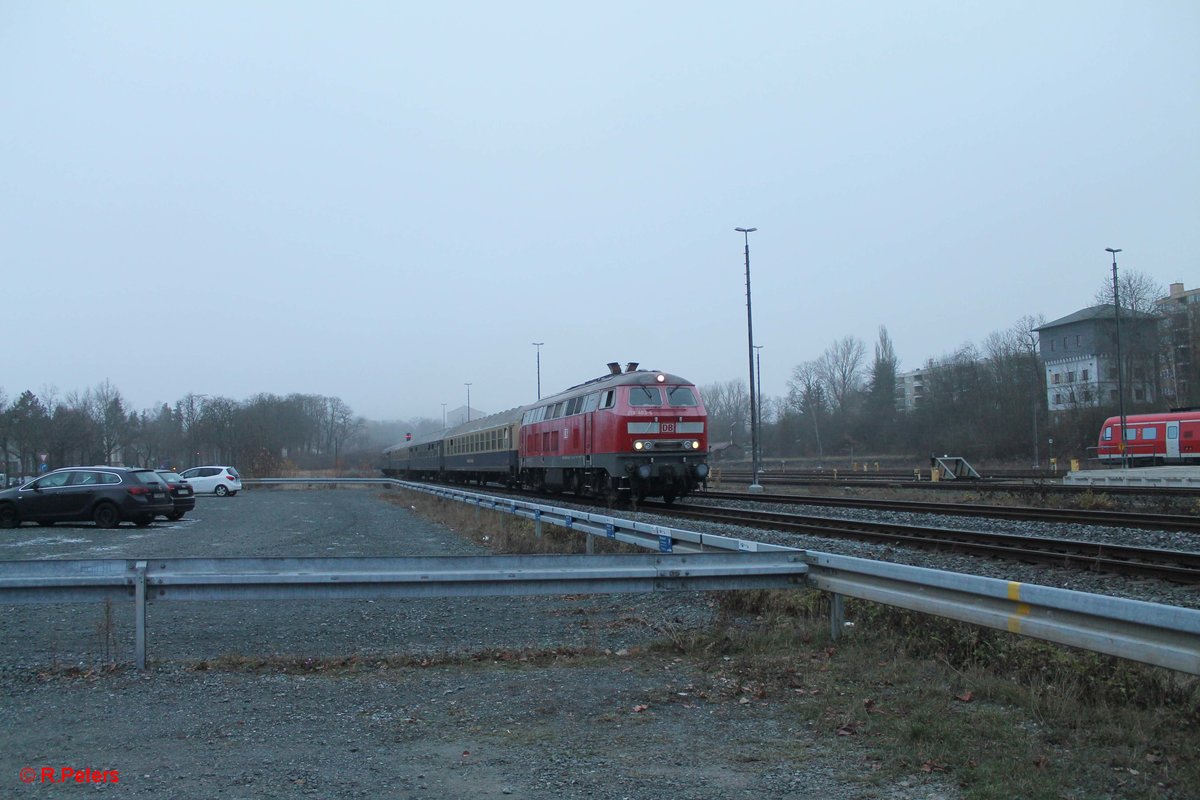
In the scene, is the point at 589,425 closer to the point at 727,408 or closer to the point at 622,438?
the point at 622,438

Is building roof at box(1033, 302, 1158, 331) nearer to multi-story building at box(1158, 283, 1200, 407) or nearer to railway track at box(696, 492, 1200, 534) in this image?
multi-story building at box(1158, 283, 1200, 407)

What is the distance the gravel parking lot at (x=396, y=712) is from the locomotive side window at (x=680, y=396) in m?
13.1

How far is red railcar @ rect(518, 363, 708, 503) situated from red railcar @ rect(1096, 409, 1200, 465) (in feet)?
82.8

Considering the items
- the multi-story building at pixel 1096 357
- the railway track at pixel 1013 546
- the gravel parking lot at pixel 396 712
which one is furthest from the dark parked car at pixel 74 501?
the multi-story building at pixel 1096 357

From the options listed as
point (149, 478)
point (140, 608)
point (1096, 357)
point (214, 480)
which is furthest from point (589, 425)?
point (1096, 357)

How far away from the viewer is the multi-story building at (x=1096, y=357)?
172 feet

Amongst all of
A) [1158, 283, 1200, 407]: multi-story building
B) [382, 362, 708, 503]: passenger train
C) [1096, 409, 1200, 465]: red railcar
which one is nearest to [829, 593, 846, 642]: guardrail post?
[382, 362, 708, 503]: passenger train

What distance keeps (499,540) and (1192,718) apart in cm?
1226

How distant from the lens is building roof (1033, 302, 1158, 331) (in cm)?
Result: 5106

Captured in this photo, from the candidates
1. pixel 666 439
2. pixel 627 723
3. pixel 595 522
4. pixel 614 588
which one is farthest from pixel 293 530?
pixel 627 723

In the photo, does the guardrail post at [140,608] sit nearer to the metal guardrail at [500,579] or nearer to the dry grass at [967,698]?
the metal guardrail at [500,579]

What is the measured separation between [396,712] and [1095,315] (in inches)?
2580

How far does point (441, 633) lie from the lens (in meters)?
7.39

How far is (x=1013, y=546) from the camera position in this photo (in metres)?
12.6
